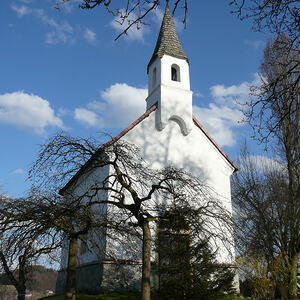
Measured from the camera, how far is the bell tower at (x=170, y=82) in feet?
56.4

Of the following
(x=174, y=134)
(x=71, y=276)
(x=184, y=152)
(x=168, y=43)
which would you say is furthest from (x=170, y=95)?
(x=71, y=276)

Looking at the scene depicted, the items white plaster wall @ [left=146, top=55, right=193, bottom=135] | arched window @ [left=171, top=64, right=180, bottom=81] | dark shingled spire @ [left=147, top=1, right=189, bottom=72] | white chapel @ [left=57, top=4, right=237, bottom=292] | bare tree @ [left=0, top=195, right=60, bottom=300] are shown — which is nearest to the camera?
bare tree @ [left=0, top=195, right=60, bottom=300]

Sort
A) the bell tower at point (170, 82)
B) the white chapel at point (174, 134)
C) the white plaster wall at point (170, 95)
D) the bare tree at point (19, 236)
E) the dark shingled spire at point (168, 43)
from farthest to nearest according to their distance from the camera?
the dark shingled spire at point (168, 43) → the bell tower at point (170, 82) → the white plaster wall at point (170, 95) → the white chapel at point (174, 134) → the bare tree at point (19, 236)

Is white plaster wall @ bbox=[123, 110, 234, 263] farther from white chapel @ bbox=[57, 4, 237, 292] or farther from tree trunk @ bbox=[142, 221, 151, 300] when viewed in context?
tree trunk @ bbox=[142, 221, 151, 300]

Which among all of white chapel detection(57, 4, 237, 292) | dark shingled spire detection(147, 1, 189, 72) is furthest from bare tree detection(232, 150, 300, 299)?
dark shingled spire detection(147, 1, 189, 72)

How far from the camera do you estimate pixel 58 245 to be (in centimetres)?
939

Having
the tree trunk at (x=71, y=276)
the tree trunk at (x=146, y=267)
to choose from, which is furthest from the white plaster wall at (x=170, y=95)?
the tree trunk at (x=71, y=276)

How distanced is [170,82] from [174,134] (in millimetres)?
3014

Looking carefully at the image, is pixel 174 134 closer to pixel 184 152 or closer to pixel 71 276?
pixel 184 152

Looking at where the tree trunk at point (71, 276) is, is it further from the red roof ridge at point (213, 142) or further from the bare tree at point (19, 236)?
the red roof ridge at point (213, 142)

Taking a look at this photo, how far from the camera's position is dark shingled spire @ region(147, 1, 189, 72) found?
18.7 meters

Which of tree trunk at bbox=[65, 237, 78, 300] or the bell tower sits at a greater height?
the bell tower

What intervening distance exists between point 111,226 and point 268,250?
11.6 m

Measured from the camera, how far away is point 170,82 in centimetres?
1795
